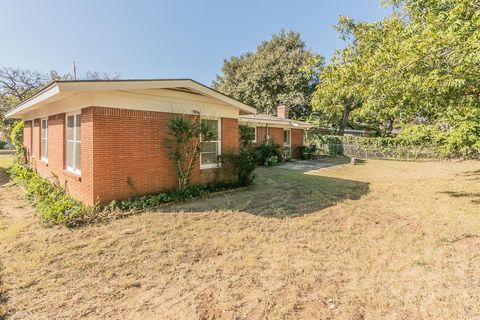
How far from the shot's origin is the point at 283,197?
8.55m

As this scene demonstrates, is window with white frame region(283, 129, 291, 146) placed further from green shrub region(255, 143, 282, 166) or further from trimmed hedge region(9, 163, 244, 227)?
trimmed hedge region(9, 163, 244, 227)

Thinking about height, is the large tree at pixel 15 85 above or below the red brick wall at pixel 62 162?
above

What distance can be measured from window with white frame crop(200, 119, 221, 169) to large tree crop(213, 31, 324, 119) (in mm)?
24245

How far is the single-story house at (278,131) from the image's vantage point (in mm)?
17406

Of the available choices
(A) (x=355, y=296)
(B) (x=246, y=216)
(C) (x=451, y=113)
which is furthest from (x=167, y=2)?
(A) (x=355, y=296)

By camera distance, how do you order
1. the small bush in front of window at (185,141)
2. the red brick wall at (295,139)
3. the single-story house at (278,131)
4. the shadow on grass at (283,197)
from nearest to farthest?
the shadow on grass at (283,197) → the small bush in front of window at (185,141) → the single-story house at (278,131) → the red brick wall at (295,139)

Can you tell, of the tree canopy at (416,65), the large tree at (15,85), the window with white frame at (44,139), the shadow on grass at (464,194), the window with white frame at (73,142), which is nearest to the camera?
the tree canopy at (416,65)

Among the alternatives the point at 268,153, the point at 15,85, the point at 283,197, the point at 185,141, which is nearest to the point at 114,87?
the point at 185,141

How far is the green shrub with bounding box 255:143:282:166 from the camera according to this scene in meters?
16.8

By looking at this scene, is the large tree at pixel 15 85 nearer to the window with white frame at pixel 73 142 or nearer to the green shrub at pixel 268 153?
the green shrub at pixel 268 153

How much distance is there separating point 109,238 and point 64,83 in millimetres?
3514

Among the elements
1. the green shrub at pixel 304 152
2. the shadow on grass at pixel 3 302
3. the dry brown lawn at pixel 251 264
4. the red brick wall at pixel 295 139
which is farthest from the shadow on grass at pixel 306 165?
the shadow on grass at pixel 3 302

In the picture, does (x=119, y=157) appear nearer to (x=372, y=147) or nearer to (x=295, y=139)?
(x=295, y=139)

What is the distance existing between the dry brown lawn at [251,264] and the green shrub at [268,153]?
373 inches
